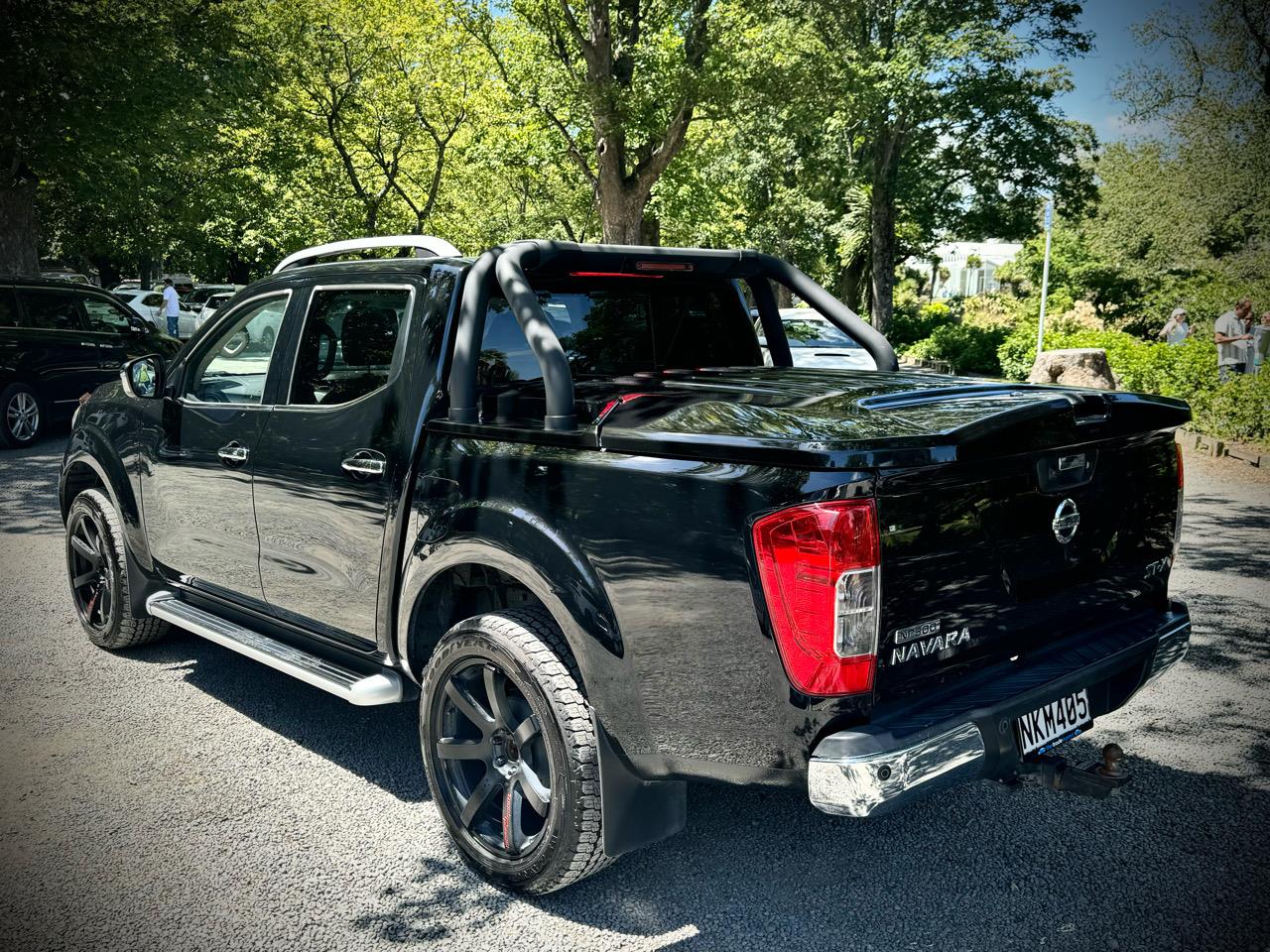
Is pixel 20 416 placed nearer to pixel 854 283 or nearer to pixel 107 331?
pixel 107 331

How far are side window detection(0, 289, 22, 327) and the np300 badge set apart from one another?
42.6ft

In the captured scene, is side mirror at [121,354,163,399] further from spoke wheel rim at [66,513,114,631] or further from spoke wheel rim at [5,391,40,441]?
spoke wheel rim at [5,391,40,441]

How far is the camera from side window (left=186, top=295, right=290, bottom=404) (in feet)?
14.3

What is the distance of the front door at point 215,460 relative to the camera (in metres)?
4.23

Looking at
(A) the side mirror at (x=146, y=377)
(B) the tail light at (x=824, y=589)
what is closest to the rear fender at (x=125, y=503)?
(A) the side mirror at (x=146, y=377)

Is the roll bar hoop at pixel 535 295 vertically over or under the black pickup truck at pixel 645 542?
over

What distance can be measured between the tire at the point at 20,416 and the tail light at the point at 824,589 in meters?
12.7

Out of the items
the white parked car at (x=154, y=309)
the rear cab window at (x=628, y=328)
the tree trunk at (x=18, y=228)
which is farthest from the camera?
the white parked car at (x=154, y=309)

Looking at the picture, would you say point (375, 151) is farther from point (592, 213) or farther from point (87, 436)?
point (87, 436)

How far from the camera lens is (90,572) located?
5.49 m

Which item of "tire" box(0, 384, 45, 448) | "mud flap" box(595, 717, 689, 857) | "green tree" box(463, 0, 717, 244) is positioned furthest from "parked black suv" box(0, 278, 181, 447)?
"mud flap" box(595, 717, 689, 857)

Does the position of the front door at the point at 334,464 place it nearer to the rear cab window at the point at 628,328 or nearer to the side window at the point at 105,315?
the rear cab window at the point at 628,328

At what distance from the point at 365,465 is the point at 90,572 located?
2806 mm

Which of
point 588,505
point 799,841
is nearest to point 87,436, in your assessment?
point 588,505
